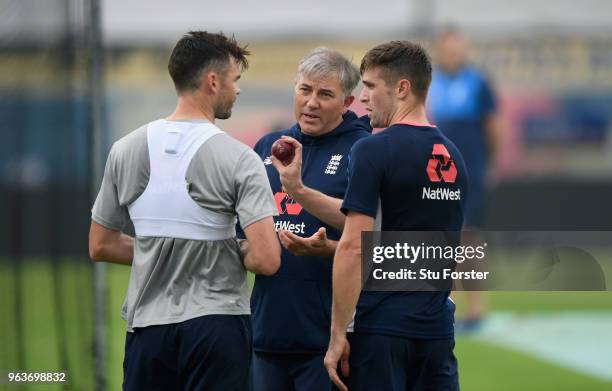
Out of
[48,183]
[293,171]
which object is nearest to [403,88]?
[293,171]

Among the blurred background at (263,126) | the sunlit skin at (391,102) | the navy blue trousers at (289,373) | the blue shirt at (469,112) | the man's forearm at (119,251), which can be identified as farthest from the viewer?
the blue shirt at (469,112)

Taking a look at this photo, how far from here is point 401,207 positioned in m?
4.65

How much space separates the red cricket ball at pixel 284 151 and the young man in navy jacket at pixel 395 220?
0.41 m

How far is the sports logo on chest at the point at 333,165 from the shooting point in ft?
17.7

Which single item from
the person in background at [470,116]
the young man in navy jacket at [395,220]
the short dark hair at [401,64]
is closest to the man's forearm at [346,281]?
the young man in navy jacket at [395,220]

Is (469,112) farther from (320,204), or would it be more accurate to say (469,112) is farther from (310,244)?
(310,244)

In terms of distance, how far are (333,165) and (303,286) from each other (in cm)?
59

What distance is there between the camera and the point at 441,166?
4.71 meters

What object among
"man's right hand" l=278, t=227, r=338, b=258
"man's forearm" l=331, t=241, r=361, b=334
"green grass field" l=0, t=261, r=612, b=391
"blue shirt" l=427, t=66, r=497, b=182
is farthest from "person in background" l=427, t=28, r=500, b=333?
"man's forearm" l=331, t=241, r=361, b=334

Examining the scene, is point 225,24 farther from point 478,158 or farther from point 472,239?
point 472,239

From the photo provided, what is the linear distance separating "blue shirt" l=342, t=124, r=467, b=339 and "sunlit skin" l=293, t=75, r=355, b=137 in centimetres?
76

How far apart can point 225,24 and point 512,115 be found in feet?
19.9

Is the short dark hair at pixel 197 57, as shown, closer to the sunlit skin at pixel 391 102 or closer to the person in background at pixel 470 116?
the sunlit skin at pixel 391 102

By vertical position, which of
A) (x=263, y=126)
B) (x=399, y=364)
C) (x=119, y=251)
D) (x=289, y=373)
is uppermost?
(x=263, y=126)
